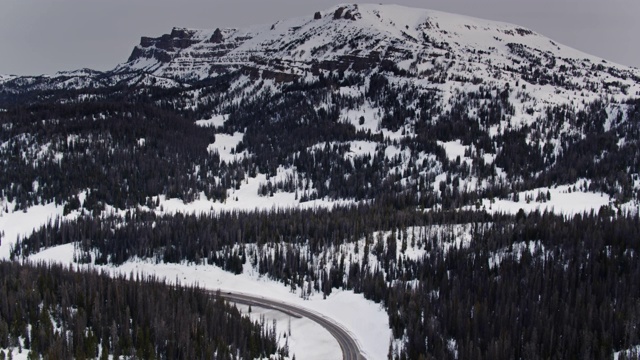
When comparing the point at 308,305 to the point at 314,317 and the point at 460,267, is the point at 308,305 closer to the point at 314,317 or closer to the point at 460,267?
the point at 314,317

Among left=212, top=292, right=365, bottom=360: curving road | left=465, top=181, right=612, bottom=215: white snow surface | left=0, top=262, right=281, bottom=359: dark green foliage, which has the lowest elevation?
left=212, top=292, right=365, bottom=360: curving road

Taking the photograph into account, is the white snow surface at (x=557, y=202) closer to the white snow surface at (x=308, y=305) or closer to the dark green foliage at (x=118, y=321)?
the white snow surface at (x=308, y=305)

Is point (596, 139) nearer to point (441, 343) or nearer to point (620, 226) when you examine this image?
point (620, 226)

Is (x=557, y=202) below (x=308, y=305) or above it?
above

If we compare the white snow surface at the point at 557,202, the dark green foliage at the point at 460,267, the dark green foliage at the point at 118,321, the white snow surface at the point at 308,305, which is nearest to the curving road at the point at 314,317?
the white snow surface at the point at 308,305

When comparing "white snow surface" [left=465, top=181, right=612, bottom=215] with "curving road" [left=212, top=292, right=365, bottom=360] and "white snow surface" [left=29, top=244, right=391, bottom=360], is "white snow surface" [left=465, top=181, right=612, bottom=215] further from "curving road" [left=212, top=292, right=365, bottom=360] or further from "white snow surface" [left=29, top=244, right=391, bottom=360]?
"curving road" [left=212, top=292, right=365, bottom=360]

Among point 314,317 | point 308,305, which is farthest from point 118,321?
point 308,305

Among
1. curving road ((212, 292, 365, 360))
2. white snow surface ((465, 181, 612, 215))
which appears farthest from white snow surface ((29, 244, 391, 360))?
white snow surface ((465, 181, 612, 215))
